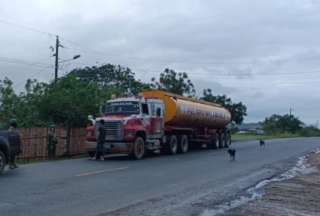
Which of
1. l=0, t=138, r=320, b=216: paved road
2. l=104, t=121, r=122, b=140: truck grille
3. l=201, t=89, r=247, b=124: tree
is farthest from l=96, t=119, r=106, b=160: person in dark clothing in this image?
l=201, t=89, r=247, b=124: tree

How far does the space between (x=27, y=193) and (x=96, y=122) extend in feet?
45.2

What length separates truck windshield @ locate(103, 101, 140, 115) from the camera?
29.1 metres

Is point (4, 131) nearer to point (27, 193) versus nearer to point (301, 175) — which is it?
point (27, 193)

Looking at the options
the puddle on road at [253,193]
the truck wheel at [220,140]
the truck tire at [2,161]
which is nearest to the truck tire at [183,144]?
the truck wheel at [220,140]

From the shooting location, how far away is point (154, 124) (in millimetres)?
30609

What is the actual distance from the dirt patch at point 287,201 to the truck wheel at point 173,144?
15294 mm

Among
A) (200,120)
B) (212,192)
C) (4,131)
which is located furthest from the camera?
(200,120)

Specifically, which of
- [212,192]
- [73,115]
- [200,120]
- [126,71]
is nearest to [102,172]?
[212,192]

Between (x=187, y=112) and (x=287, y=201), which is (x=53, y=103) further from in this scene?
(x=287, y=201)

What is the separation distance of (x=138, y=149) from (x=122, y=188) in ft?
41.2

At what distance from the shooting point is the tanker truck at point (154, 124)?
27609 millimetres

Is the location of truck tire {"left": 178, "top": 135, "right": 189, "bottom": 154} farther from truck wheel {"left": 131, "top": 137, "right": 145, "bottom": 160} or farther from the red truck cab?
truck wheel {"left": 131, "top": 137, "right": 145, "bottom": 160}

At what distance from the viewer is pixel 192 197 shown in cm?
1398

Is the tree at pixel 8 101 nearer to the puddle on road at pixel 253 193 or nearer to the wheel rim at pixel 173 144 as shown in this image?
the wheel rim at pixel 173 144
